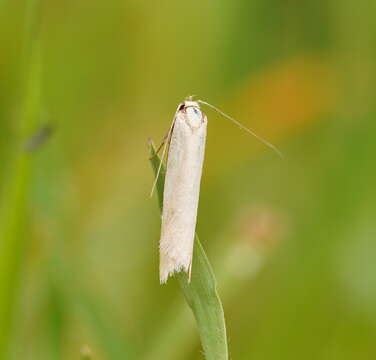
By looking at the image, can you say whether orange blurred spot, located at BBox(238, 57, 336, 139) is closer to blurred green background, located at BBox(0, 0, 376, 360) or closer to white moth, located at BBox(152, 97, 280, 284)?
blurred green background, located at BBox(0, 0, 376, 360)

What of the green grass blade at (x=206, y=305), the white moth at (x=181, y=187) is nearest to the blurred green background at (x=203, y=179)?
the white moth at (x=181, y=187)

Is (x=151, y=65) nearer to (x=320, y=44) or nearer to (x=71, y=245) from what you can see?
(x=320, y=44)

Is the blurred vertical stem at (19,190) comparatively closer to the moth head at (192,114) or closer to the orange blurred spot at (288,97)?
the moth head at (192,114)

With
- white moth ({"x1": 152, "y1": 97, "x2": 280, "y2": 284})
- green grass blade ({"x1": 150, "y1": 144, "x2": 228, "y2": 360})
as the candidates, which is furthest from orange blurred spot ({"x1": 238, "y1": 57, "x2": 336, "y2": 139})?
green grass blade ({"x1": 150, "y1": 144, "x2": 228, "y2": 360})

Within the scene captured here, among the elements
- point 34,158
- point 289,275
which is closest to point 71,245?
point 34,158

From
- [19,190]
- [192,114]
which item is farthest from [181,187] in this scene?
[19,190]

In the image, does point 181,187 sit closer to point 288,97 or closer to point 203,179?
point 203,179
